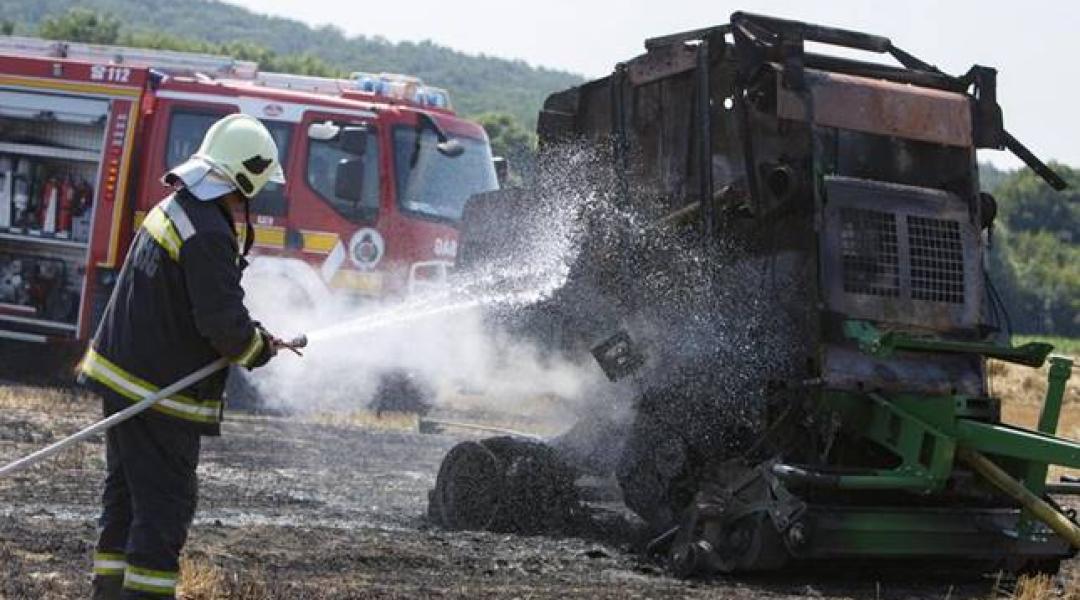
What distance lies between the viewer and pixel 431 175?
16.7 m

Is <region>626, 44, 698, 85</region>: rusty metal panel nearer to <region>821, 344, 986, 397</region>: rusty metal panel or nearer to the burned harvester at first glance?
the burned harvester

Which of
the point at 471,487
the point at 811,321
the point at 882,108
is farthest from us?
Result: the point at 471,487

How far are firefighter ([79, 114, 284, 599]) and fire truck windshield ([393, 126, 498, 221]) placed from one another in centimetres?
1008

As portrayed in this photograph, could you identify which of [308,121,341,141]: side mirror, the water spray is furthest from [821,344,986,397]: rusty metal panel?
[308,121,341,141]: side mirror

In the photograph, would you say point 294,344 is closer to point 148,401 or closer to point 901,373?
point 148,401

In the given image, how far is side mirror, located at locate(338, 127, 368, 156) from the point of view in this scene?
16250 millimetres

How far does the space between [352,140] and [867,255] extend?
829 cm

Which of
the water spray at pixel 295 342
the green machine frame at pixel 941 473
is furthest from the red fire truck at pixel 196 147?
the green machine frame at pixel 941 473

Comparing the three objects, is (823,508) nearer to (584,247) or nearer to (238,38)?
(584,247)

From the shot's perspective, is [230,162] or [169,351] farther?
[230,162]

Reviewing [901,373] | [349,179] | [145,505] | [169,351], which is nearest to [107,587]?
[145,505]

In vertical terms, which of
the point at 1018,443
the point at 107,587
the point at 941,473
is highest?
the point at 1018,443

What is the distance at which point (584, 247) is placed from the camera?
389 inches

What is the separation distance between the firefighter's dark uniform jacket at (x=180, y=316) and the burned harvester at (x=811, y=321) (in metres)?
3.02
